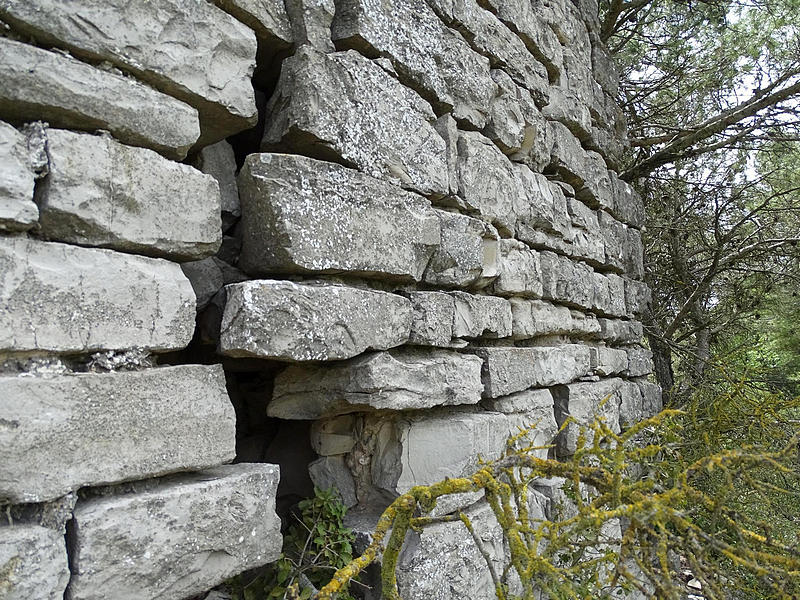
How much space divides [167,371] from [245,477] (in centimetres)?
31

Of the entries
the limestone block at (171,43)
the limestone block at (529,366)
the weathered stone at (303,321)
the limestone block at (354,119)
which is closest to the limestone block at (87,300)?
the weathered stone at (303,321)

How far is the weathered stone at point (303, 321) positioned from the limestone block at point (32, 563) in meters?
0.52

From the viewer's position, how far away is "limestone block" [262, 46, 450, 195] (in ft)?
5.56

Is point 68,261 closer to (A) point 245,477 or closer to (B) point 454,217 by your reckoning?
(A) point 245,477

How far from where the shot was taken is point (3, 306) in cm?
107

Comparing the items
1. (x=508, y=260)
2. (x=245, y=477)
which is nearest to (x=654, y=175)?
(x=508, y=260)

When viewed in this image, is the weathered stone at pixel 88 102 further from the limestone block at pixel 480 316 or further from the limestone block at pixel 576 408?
the limestone block at pixel 576 408

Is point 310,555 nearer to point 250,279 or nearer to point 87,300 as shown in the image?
point 250,279

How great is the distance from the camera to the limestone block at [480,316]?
2205 millimetres

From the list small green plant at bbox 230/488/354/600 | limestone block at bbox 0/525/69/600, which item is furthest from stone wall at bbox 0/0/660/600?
small green plant at bbox 230/488/354/600

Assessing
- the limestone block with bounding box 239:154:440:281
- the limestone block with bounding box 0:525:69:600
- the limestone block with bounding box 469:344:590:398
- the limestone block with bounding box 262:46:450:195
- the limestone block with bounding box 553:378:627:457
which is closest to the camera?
the limestone block with bounding box 0:525:69:600

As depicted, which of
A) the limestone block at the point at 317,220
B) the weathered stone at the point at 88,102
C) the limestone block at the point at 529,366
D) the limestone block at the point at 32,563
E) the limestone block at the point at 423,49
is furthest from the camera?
the limestone block at the point at 529,366

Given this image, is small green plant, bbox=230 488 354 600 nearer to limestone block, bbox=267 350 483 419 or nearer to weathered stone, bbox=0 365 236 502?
limestone block, bbox=267 350 483 419

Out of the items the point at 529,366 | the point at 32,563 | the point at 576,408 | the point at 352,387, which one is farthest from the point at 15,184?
the point at 576,408
